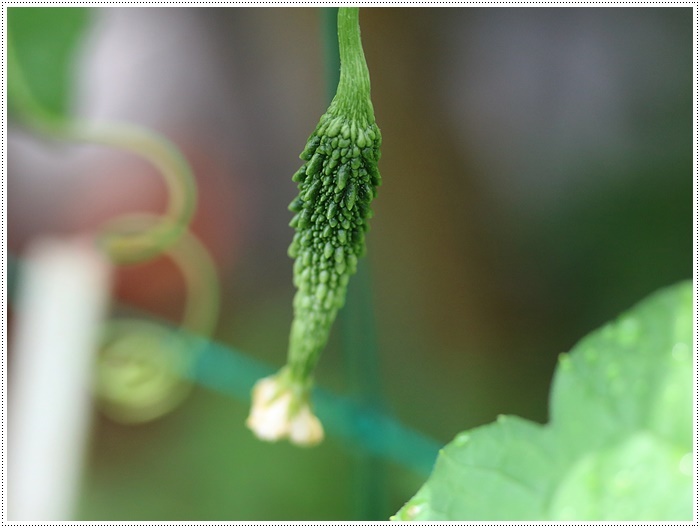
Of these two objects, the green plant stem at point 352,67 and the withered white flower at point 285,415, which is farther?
the withered white flower at point 285,415

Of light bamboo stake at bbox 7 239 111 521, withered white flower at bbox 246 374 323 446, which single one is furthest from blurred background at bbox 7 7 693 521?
withered white flower at bbox 246 374 323 446

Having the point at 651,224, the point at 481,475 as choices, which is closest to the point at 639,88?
the point at 651,224

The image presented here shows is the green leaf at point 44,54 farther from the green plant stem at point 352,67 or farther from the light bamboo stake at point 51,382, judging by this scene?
the green plant stem at point 352,67

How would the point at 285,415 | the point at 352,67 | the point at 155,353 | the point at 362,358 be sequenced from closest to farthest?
the point at 352,67
the point at 285,415
the point at 362,358
the point at 155,353

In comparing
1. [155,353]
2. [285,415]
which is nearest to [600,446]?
[285,415]

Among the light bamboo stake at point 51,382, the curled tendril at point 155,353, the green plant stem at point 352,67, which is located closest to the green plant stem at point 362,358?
the green plant stem at point 352,67

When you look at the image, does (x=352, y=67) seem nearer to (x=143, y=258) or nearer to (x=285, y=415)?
(x=285, y=415)
